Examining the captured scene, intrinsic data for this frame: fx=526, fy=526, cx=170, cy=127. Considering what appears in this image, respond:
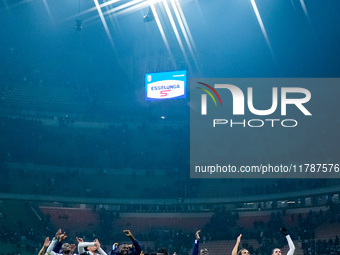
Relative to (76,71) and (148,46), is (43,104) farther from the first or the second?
(148,46)

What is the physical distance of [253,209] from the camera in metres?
32.6

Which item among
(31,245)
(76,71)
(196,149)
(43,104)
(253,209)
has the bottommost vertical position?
(31,245)

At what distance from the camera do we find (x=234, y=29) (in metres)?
33.7

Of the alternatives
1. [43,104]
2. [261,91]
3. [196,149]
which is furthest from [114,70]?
[261,91]

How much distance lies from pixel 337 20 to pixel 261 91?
8753mm

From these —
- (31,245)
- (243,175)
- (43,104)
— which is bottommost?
(31,245)

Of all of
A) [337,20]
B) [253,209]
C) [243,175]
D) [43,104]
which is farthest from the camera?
[43,104]

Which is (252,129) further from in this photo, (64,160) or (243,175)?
(64,160)

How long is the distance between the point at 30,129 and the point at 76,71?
5.57 m

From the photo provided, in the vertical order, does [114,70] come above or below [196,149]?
above

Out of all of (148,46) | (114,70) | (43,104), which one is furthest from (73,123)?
(148,46)

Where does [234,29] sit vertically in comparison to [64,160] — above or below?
above

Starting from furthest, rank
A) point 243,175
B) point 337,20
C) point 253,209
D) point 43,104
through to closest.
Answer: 1. point 43,104
2. point 243,175
3. point 253,209
4. point 337,20

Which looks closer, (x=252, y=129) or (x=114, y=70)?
(x=252, y=129)
